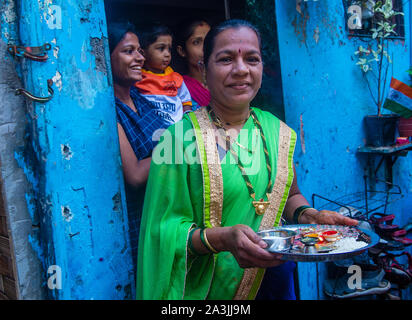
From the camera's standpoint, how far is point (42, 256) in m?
1.71

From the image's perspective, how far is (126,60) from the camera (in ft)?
6.62

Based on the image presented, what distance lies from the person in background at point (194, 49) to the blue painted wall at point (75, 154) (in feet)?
2.90

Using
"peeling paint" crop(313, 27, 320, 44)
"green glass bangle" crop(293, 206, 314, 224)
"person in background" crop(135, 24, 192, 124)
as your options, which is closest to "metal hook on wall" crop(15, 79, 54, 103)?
"person in background" crop(135, 24, 192, 124)

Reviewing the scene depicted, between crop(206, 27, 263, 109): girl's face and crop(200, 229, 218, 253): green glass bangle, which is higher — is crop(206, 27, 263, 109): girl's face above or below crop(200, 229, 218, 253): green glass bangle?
above

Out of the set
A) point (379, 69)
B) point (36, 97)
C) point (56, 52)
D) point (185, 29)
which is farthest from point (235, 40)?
point (379, 69)

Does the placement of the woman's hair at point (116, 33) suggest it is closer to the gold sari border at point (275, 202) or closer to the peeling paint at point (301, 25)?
the gold sari border at point (275, 202)

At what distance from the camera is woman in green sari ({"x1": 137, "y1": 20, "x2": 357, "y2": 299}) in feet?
4.91

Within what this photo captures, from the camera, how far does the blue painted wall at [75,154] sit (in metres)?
1.61

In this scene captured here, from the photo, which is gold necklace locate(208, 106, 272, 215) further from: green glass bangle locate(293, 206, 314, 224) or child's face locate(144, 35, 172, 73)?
child's face locate(144, 35, 172, 73)

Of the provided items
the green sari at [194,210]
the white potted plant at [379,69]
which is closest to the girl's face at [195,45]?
the green sari at [194,210]

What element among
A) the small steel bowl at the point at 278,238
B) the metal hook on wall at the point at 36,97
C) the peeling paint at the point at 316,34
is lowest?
the small steel bowl at the point at 278,238

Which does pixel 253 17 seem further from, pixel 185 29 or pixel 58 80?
pixel 58 80

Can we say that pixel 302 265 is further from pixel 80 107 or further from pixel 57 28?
pixel 57 28
